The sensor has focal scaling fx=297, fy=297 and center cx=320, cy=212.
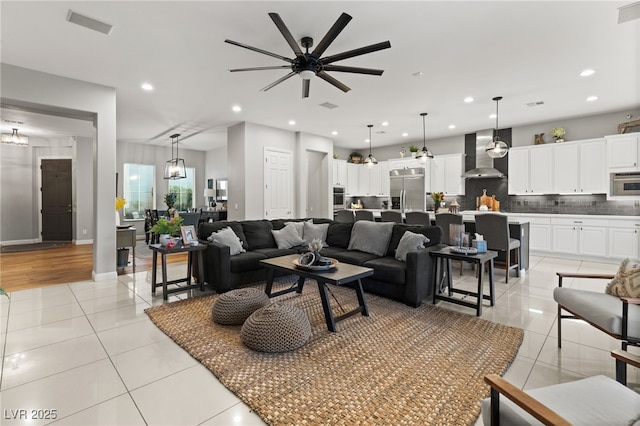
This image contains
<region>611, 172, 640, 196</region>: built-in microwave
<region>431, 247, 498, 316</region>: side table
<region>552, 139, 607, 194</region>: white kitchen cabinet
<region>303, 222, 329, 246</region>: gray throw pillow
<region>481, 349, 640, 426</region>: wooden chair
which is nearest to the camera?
<region>481, 349, 640, 426</region>: wooden chair

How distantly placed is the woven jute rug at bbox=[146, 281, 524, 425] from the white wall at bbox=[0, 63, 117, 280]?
1929mm

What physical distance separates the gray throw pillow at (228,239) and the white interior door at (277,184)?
2.61 metres

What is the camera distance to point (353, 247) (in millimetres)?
4500

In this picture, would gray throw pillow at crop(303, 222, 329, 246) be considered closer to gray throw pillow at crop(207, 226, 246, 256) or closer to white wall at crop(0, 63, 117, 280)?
gray throw pillow at crop(207, 226, 246, 256)

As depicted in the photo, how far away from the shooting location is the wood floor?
4.48 metres

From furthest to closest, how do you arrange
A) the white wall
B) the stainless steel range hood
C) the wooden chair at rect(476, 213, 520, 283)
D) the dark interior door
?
the dark interior door < the stainless steel range hood < the wooden chair at rect(476, 213, 520, 283) < the white wall

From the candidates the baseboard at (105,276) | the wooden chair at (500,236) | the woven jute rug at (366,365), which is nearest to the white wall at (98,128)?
the baseboard at (105,276)

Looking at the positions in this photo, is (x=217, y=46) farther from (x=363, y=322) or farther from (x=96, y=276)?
(x=96, y=276)

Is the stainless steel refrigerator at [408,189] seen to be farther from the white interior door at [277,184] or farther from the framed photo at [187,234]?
the framed photo at [187,234]

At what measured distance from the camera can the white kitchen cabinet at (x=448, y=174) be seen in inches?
305

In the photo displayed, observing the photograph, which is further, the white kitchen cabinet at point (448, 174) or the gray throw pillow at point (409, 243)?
the white kitchen cabinet at point (448, 174)

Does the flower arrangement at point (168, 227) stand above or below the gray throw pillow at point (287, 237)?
above

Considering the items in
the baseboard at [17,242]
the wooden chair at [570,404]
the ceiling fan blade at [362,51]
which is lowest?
the baseboard at [17,242]

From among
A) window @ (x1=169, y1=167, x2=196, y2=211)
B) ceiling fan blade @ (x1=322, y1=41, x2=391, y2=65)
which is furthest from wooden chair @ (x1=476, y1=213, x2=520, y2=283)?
window @ (x1=169, y1=167, x2=196, y2=211)
